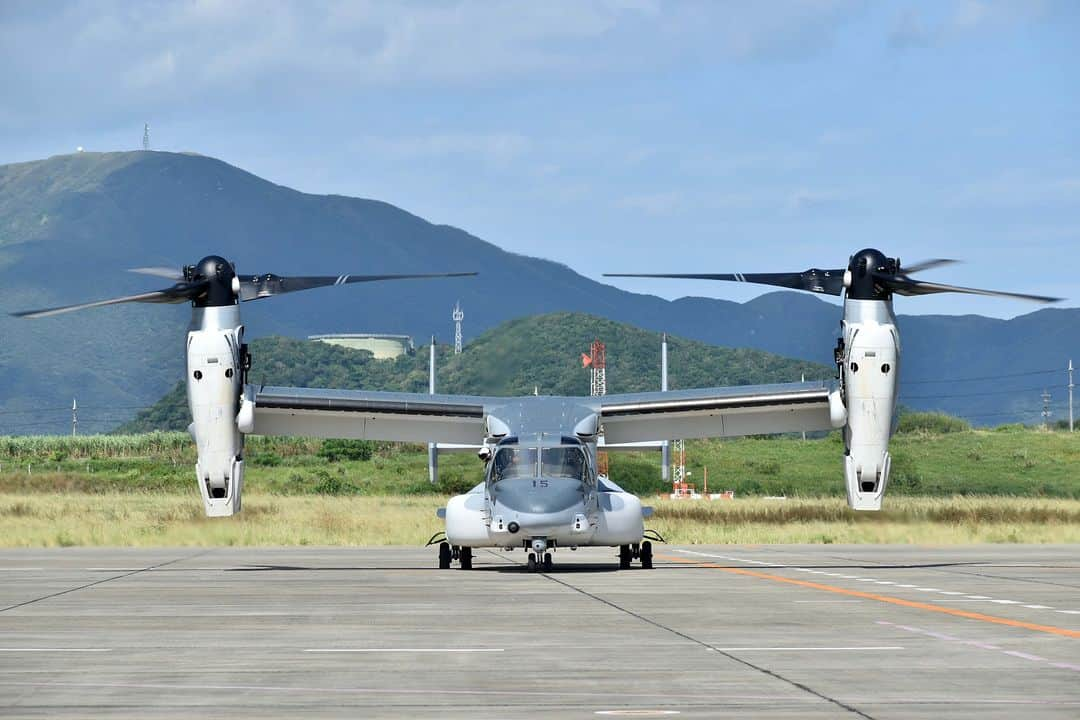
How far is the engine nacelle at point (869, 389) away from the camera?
2697 centimetres

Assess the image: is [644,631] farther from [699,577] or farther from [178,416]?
[178,416]

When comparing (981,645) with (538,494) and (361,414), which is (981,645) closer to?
(538,494)

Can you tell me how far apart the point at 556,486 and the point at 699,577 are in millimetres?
2584

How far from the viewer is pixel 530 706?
32.6 feet

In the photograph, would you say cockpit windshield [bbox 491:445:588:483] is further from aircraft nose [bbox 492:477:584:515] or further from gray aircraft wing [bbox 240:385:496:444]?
gray aircraft wing [bbox 240:385:496:444]

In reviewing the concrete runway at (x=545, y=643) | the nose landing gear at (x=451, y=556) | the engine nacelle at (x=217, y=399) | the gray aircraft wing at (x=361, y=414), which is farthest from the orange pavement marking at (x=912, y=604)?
the engine nacelle at (x=217, y=399)

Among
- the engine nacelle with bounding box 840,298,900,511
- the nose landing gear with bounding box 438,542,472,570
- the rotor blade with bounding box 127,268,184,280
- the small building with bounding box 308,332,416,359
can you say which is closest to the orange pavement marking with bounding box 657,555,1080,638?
the engine nacelle with bounding box 840,298,900,511

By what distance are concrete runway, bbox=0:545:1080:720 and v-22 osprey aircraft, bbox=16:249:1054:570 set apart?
958 mm

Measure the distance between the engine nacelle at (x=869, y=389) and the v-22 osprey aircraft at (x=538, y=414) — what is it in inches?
0.8

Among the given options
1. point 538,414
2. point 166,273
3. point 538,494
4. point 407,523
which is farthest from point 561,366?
point 538,494

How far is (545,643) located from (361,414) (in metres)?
16.9

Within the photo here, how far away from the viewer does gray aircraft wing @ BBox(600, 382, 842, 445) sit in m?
29.1

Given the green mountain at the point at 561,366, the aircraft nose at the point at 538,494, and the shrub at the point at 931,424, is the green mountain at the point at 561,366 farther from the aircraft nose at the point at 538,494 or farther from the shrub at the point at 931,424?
the aircraft nose at the point at 538,494

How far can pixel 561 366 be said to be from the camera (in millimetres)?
104625
